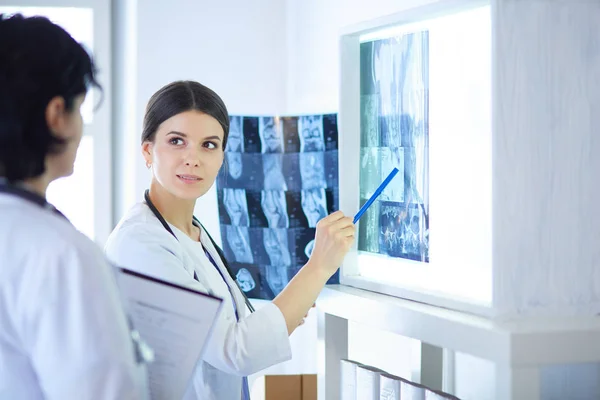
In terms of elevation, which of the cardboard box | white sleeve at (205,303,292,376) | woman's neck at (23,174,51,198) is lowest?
the cardboard box

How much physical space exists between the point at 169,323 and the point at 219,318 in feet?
1.09

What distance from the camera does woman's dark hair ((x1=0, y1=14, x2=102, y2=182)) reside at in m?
0.84

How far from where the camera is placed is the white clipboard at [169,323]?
1.01 meters

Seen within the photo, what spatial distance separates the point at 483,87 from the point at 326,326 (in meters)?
0.58

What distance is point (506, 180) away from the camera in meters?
1.08

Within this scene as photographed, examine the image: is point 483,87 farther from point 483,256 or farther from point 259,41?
point 259,41

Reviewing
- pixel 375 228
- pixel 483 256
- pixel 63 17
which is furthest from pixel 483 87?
pixel 63 17

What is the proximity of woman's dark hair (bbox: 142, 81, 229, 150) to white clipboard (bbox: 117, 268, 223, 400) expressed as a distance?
2.09ft

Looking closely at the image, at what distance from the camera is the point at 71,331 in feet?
2.65

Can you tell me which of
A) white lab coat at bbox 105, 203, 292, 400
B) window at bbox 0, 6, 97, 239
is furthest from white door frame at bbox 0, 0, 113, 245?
white lab coat at bbox 105, 203, 292, 400

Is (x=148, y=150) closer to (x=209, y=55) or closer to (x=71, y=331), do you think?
(x=71, y=331)

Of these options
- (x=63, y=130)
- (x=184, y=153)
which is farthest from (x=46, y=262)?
(x=184, y=153)

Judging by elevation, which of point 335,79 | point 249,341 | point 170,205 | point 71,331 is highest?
point 335,79

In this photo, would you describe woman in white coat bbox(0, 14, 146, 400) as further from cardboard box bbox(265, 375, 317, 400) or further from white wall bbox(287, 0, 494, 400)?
cardboard box bbox(265, 375, 317, 400)
